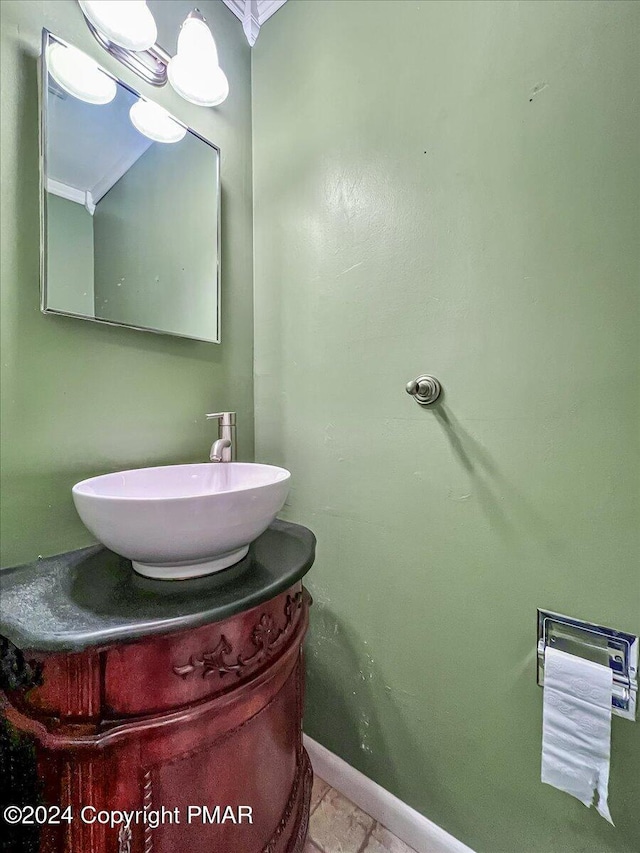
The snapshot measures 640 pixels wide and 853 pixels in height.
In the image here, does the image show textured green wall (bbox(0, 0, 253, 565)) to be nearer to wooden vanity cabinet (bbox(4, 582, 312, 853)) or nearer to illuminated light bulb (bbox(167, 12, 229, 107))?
illuminated light bulb (bbox(167, 12, 229, 107))

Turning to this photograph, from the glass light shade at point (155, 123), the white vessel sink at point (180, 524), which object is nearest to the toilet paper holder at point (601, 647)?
the white vessel sink at point (180, 524)

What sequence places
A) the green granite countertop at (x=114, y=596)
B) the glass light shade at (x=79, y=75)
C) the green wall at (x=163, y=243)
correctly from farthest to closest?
the green wall at (x=163, y=243) → the glass light shade at (x=79, y=75) → the green granite countertop at (x=114, y=596)

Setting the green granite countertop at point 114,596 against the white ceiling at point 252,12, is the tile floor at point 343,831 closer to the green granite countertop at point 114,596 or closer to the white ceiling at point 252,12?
the green granite countertop at point 114,596

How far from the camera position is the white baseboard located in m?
0.89

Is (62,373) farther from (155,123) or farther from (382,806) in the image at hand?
(382,806)

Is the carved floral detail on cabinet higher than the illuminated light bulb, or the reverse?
the illuminated light bulb

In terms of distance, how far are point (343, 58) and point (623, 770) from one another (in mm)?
1761

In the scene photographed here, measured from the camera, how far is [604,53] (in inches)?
26.3

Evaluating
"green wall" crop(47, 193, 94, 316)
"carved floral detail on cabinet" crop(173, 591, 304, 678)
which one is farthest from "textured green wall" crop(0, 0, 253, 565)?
"carved floral detail on cabinet" crop(173, 591, 304, 678)

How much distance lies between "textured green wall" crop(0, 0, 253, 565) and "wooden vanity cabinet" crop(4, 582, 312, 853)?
38 cm

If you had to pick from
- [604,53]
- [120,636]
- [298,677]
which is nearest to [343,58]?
[604,53]

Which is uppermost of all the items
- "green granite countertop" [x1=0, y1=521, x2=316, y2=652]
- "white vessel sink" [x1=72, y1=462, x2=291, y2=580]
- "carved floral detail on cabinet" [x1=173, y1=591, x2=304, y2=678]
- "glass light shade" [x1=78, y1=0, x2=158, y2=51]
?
"glass light shade" [x1=78, y1=0, x2=158, y2=51]

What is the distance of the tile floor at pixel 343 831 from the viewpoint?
3.05ft

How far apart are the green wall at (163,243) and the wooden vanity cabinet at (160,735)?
0.75 metres
